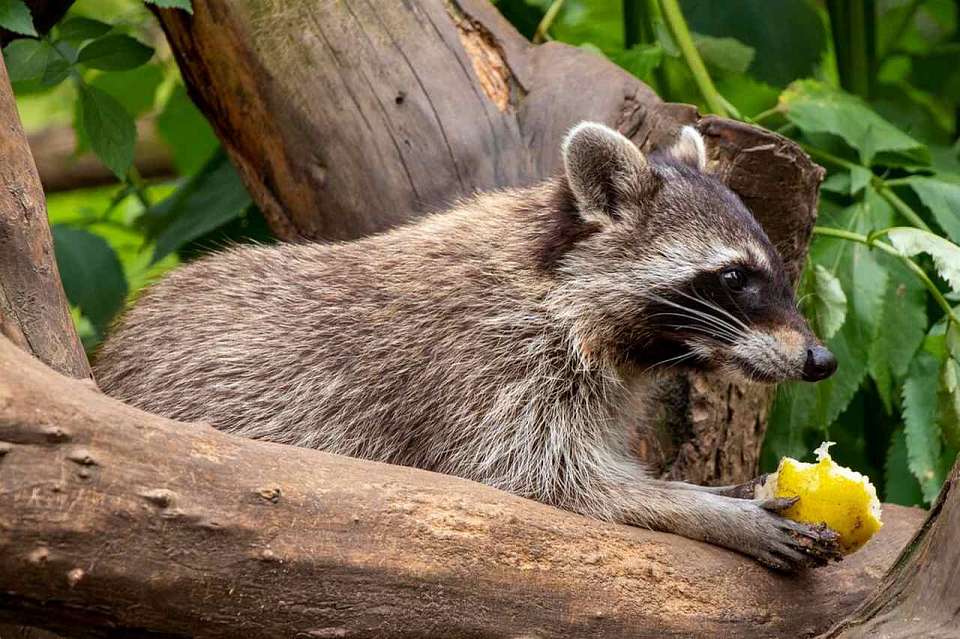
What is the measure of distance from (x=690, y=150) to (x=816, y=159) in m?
1.60

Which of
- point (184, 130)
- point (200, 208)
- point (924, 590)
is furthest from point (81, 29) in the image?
point (924, 590)

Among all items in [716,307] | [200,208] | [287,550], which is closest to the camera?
[287,550]

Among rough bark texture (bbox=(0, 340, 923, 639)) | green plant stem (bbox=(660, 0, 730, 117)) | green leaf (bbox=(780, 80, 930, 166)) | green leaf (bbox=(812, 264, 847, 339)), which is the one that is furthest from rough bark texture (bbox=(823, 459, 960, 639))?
green plant stem (bbox=(660, 0, 730, 117))

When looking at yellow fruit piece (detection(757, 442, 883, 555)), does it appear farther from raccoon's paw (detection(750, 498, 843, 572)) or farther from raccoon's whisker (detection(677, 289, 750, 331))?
raccoon's whisker (detection(677, 289, 750, 331))

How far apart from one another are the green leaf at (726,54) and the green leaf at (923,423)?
1931 millimetres

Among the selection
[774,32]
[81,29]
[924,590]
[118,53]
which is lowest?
[924,590]

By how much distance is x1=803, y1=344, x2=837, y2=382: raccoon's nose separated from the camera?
14.7 feet

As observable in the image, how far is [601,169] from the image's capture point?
15.8ft

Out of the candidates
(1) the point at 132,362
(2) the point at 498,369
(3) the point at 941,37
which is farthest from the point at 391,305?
(3) the point at 941,37

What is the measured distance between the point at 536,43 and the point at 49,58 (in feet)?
7.90

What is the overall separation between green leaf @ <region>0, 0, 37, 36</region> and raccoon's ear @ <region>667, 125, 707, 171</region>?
8.49 ft

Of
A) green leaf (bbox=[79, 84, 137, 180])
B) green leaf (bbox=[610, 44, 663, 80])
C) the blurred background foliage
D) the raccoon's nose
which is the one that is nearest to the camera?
the raccoon's nose

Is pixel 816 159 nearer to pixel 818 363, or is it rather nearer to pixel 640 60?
pixel 640 60

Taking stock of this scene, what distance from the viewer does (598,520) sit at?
4.28 meters
